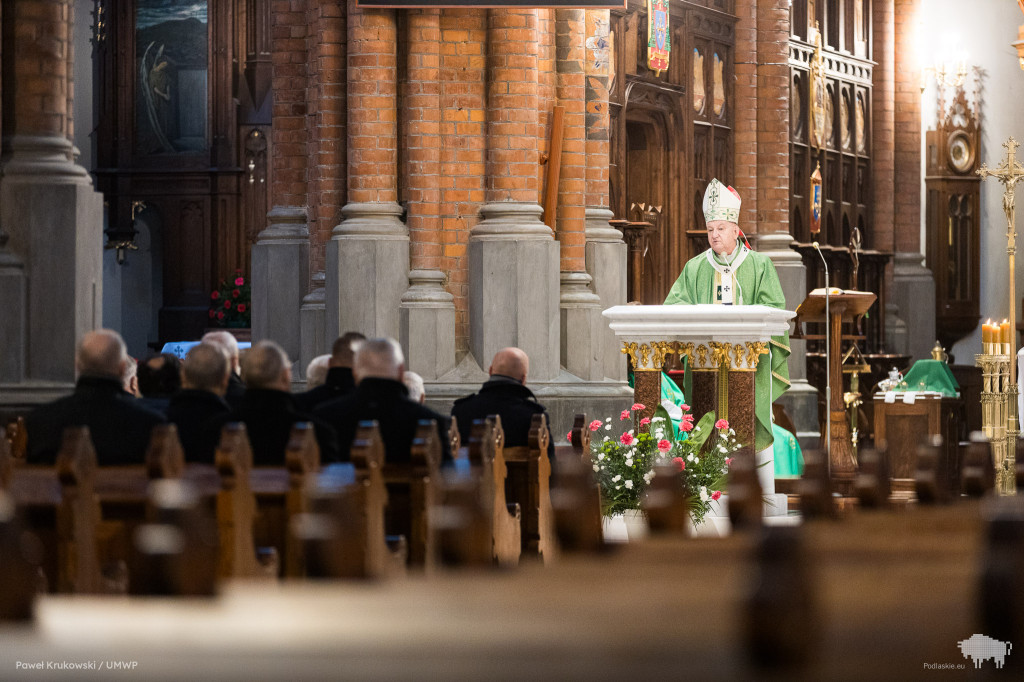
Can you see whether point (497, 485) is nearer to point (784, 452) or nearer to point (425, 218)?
point (425, 218)

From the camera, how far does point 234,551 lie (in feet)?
14.2

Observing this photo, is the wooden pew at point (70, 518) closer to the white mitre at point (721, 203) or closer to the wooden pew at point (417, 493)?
the wooden pew at point (417, 493)

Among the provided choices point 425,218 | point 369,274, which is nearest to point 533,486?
point 369,274

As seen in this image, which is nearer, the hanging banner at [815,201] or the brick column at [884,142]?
the hanging banner at [815,201]

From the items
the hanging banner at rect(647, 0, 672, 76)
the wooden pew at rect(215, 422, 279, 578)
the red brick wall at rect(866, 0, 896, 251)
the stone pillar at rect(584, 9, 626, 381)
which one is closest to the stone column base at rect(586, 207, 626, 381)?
the stone pillar at rect(584, 9, 626, 381)

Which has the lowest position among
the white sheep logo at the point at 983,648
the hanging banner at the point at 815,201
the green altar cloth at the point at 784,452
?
the green altar cloth at the point at 784,452

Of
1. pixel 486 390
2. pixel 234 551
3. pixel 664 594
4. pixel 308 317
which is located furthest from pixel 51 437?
pixel 308 317

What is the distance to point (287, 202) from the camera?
11.8 meters

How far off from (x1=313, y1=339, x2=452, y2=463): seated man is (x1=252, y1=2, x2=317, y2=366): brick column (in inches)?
222

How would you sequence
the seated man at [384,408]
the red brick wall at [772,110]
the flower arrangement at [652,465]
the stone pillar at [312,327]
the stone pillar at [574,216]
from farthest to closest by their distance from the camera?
the red brick wall at [772,110]
the stone pillar at [312,327]
the stone pillar at [574,216]
the flower arrangement at [652,465]
the seated man at [384,408]

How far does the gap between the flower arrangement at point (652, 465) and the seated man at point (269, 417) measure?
2.67m

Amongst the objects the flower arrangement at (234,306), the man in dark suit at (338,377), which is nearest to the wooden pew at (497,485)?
the man in dark suit at (338,377)

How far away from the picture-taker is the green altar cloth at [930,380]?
45.4 feet

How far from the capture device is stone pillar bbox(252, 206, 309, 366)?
11.5 metres
